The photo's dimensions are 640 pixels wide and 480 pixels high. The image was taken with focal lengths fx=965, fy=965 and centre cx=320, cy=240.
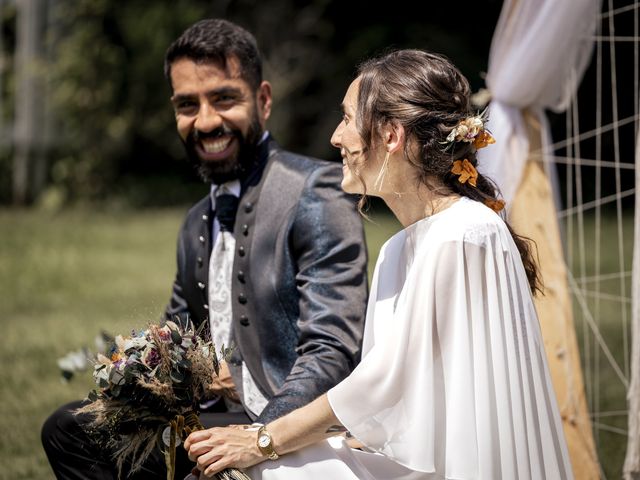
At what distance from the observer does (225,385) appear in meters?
3.74

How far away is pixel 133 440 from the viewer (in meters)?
2.90

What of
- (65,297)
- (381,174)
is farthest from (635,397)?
(65,297)

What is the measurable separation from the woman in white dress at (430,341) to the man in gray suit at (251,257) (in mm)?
435

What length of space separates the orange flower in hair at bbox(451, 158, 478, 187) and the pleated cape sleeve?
0.10m

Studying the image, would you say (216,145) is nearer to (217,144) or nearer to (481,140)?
(217,144)

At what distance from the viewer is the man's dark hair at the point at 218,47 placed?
3861 mm

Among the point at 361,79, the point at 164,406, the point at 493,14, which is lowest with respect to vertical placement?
the point at 164,406

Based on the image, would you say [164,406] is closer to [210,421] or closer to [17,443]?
[210,421]

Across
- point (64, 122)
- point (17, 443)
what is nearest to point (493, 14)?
point (64, 122)

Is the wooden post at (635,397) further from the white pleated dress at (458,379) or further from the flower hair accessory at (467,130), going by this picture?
the flower hair accessory at (467,130)

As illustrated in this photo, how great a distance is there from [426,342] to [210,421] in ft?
4.09

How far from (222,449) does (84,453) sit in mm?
965

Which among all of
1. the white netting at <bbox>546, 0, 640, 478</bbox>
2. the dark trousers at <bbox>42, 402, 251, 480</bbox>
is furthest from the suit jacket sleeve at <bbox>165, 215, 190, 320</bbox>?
the white netting at <bbox>546, 0, 640, 478</bbox>

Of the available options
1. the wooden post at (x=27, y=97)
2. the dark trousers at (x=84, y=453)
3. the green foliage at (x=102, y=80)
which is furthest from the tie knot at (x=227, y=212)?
the wooden post at (x=27, y=97)
